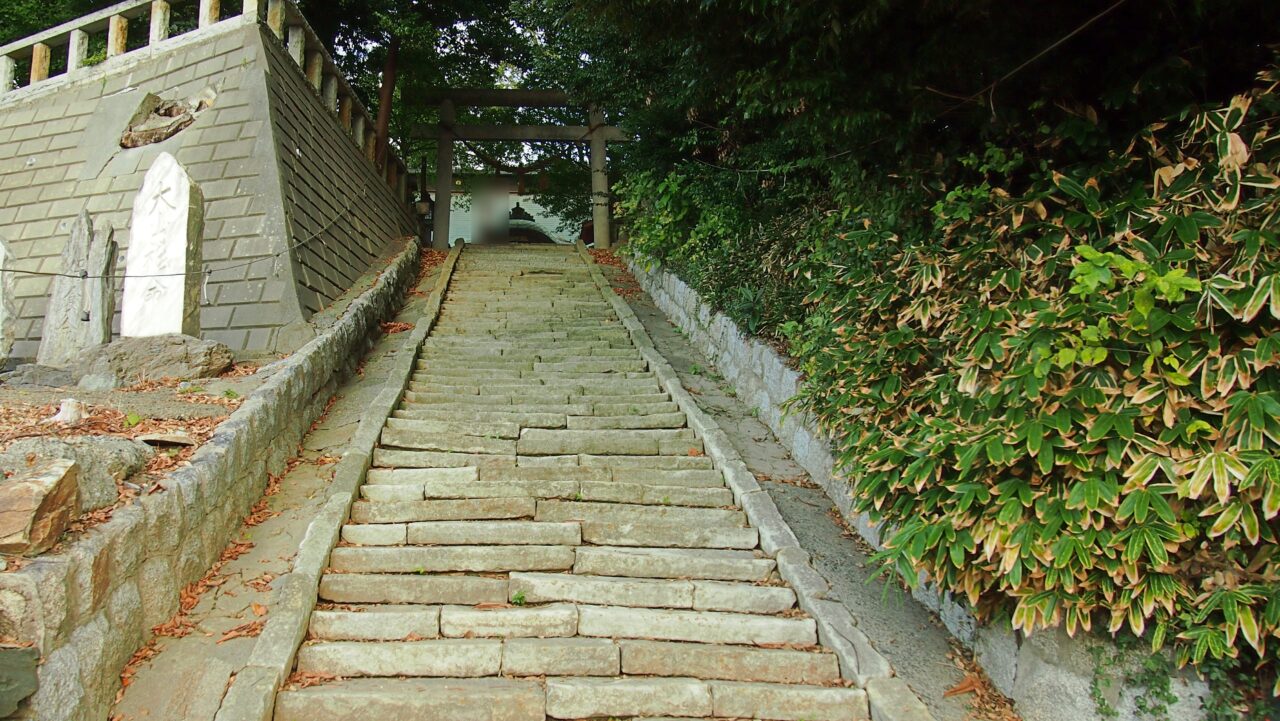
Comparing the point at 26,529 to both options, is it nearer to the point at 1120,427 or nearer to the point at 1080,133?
the point at 1120,427

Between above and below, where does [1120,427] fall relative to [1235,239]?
below

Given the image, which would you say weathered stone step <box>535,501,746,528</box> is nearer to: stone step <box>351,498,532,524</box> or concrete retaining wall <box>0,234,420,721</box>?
stone step <box>351,498,532,524</box>

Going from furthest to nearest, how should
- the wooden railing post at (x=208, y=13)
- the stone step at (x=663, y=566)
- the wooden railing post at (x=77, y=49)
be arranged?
the wooden railing post at (x=77, y=49)
the wooden railing post at (x=208, y=13)
the stone step at (x=663, y=566)

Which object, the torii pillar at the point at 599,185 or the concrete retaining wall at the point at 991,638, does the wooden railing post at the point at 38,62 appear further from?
the concrete retaining wall at the point at 991,638

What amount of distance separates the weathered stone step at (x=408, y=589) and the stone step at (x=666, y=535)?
30.9 inches

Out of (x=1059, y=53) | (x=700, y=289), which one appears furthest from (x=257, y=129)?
(x=1059, y=53)

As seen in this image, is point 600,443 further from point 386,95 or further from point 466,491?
point 386,95

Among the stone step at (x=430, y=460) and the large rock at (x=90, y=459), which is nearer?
the large rock at (x=90, y=459)

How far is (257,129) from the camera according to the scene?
10.0 meters

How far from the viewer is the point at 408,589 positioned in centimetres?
433

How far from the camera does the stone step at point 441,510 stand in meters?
5.04

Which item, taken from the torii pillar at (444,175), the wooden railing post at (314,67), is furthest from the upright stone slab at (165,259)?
the torii pillar at (444,175)

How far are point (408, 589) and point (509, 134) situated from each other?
578 inches

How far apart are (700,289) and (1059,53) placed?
5682 millimetres
